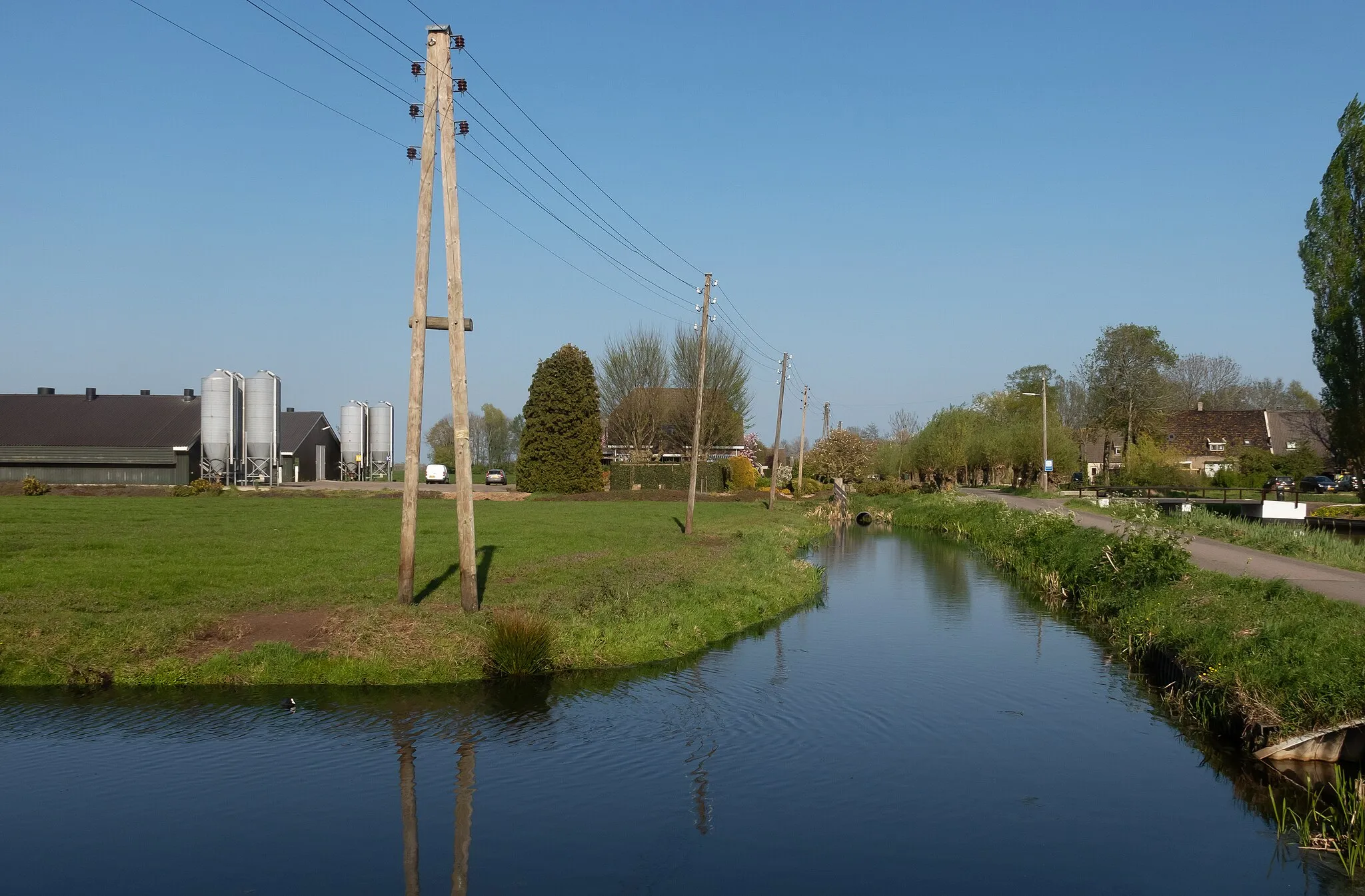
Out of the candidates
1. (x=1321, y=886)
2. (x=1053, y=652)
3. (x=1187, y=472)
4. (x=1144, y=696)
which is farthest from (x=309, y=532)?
(x=1187, y=472)

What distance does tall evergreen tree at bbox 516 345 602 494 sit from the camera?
60.2m

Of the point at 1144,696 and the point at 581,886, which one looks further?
the point at 1144,696

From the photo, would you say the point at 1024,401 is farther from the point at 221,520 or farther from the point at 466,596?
the point at 466,596

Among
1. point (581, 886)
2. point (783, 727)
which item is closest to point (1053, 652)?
point (783, 727)

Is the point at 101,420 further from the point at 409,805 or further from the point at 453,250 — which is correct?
the point at 409,805

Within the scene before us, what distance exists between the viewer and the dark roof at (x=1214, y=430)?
92.2 meters

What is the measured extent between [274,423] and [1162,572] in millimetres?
57814

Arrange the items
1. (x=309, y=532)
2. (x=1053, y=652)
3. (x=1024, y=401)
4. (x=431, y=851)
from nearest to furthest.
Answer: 1. (x=431, y=851)
2. (x=1053, y=652)
3. (x=309, y=532)
4. (x=1024, y=401)

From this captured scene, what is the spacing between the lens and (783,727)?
1350 centimetres

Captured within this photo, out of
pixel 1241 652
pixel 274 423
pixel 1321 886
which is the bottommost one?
pixel 1321 886

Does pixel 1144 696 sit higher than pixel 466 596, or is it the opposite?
pixel 466 596

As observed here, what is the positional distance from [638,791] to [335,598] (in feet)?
28.0

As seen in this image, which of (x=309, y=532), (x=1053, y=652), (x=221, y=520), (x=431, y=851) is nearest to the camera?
(x=431, y=851)

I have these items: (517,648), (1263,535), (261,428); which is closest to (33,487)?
(261,428)
